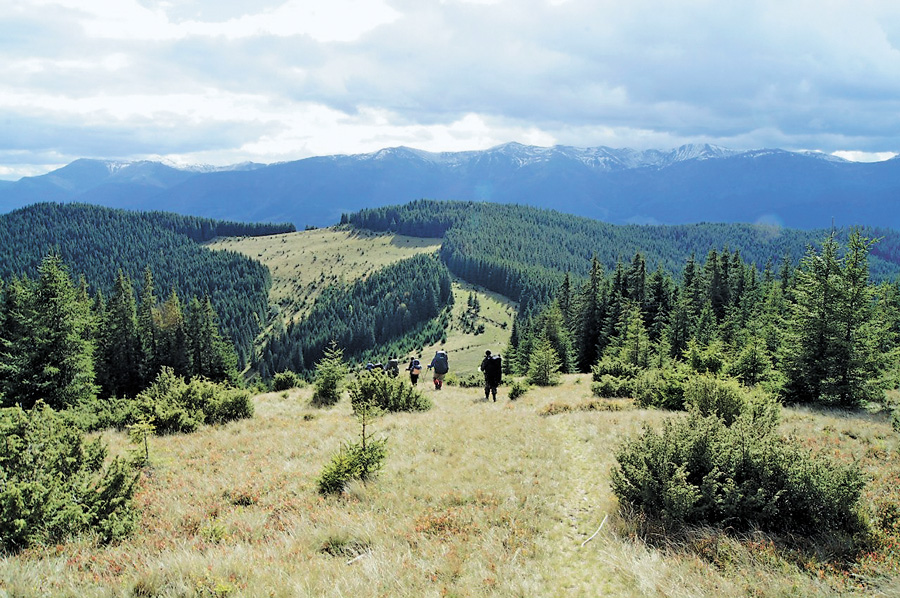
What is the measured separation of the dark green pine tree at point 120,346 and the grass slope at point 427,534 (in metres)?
52.8

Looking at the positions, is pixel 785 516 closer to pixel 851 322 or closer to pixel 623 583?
pixel 623 583

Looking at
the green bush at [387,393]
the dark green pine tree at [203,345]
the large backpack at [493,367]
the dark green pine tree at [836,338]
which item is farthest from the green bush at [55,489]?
the dark green pine tree at [203,345]

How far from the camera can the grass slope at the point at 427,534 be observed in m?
5.87

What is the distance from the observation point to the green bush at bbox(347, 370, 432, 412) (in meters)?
19.0

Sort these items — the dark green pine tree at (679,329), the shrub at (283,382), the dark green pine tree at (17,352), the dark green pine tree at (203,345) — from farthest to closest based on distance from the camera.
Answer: the dark green pine tree at (203,345)
the dark green pine tree at (679,329)
the shrub at (283,382)
the dark green pine tree at (17,352)

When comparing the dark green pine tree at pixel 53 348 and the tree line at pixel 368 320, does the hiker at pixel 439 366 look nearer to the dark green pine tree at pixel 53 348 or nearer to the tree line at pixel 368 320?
the dark green pine tree at pixel 53 348

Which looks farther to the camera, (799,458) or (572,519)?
(572,519)

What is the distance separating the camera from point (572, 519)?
8.08 meters

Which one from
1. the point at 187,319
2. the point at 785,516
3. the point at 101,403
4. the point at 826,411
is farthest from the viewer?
the point at 187,319

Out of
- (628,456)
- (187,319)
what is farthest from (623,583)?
(187,319)

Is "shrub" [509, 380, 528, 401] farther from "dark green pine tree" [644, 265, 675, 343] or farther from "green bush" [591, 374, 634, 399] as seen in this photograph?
"dark green pine tree" [644, 265, 675, 343]

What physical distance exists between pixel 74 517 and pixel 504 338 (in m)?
117

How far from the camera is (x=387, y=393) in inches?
758

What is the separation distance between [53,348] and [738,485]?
4055 centimetres
